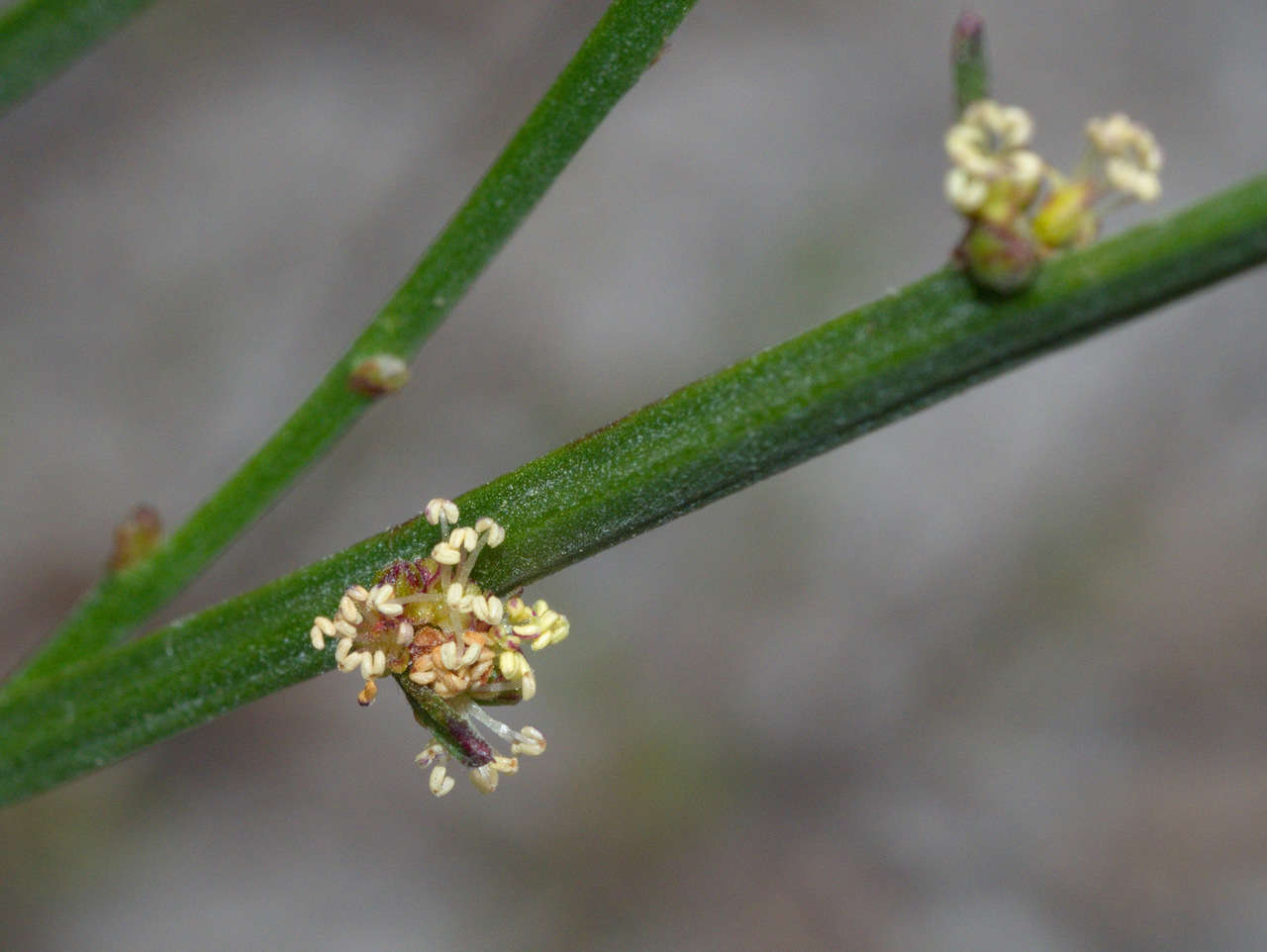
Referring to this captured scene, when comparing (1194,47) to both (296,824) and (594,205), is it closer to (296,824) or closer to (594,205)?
(594,205)

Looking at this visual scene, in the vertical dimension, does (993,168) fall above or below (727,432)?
above

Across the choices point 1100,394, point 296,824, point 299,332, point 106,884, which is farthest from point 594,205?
point 106,884

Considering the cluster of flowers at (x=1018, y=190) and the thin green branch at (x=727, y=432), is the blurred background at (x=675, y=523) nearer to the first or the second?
the thin green branch at (x=727, y=432)

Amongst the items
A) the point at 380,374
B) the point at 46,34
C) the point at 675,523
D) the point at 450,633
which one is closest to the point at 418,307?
the point at 380,374

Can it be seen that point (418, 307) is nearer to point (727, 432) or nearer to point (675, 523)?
point (727, 432)

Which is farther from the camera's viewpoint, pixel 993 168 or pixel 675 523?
pixel 675 523

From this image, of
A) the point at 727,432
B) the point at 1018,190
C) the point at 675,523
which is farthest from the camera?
the point at 675,523

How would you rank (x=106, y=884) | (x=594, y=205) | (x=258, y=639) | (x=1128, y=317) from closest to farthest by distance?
(x=1128, y=317), (x=258, y=639), (x=106, y=884), (x=594, y=205)

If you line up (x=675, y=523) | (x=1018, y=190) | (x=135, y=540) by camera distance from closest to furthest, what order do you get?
(x=1018, y=190) < (x=135, y=540) < (x=675, y=523)
